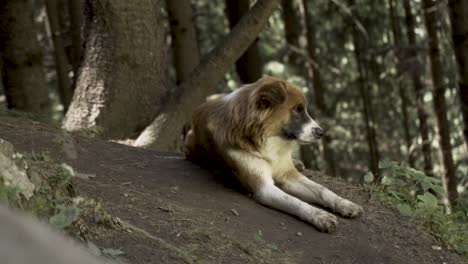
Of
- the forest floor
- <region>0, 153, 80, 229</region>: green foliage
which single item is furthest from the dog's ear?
<region>0, 153, 80, 229</region>: green foliage

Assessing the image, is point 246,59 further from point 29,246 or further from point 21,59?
point 29,246

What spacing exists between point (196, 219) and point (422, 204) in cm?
259

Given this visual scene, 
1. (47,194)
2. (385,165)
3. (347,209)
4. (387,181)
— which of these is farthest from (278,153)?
(47,194)

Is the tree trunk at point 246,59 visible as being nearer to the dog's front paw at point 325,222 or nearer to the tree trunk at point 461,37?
the tree trunk at point 461,37

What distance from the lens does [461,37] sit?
10.3 m

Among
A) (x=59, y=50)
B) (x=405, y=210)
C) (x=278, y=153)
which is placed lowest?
(x=405, y=210)

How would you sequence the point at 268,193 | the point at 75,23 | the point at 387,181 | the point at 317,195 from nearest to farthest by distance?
1. the point at 268,193
2. the point at 317,195
3. the point at 387,181
4. the point at 75,23

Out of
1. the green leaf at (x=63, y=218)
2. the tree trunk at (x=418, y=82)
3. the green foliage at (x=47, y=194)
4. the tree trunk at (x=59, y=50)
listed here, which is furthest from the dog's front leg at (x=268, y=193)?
the tree trunk at (x=418, y=82)

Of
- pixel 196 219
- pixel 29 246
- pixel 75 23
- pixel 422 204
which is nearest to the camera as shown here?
pixel 29 246

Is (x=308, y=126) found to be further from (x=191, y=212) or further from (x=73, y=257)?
(x=73, y=257)

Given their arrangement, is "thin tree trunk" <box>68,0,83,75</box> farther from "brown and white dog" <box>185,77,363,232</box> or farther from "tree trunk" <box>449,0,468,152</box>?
"brown and white dog" <box>185,77,363,232</box>

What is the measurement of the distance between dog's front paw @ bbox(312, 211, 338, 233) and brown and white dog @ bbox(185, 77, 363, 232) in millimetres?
68

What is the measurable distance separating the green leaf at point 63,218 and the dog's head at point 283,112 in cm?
287

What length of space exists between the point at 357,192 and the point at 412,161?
969 centimetres
